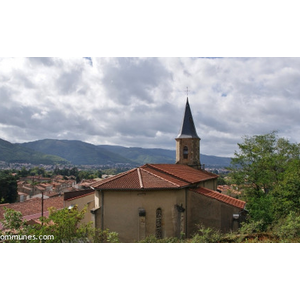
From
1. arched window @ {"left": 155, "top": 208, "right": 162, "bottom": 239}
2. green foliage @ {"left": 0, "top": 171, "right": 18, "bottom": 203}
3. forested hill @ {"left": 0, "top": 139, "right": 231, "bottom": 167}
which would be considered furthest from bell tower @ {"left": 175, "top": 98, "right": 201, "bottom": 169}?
forested hill @ {"left": 0, "top": 139, "right": 231, "bottom": 167}

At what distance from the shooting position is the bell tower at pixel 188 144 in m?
28.1

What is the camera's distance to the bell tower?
28094 mm

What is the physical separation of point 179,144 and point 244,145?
8146mm

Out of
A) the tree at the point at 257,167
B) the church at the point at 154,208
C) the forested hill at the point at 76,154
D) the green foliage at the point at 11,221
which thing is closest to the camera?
the green foliage at the point at 11,221

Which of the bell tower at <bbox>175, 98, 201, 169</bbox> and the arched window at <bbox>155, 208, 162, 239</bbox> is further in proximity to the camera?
the bell tower at <bbox>175, 98, 201, 169</bbox>

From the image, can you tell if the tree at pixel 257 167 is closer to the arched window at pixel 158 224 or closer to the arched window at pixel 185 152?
the arched window at pixel 185 152

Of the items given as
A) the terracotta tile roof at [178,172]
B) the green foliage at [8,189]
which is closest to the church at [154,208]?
the terracotta tile roof at [178,172]

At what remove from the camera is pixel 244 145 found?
22531 mm

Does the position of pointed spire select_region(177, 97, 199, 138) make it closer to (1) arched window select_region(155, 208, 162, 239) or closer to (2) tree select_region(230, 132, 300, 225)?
(2) tree select_region(230, 132, 300, 225)

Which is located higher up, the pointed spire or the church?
the pointed spire

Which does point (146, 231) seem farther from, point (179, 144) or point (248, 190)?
point (179, 144)

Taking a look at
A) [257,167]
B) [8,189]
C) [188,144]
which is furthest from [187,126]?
[8,189]

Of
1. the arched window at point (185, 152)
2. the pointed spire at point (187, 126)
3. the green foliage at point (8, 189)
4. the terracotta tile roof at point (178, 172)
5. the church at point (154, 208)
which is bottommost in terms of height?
the green foliage at point (8, 189)

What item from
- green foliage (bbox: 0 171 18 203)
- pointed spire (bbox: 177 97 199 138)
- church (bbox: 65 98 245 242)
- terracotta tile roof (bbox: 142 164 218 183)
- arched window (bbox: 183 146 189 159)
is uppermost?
pointed spire (bbox: 177 97 199 138)
